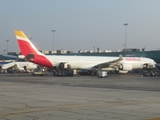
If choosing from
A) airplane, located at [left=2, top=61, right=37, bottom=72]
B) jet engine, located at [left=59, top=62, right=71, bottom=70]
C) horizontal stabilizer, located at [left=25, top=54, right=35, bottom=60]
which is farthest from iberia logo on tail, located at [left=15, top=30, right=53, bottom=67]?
airplane, located at [left=2, top=61, right=37, bottom=72]

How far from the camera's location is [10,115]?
41.7 ft

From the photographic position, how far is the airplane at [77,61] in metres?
58.6

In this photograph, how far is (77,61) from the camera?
6353 cm

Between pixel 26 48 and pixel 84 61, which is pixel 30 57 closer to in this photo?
pixel 26 48

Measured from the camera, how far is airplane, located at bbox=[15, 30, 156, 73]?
192 feet

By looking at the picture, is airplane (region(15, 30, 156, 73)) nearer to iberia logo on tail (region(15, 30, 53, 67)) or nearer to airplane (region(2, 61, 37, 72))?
iberia logo on tail (region(15, 30, 53, 67))

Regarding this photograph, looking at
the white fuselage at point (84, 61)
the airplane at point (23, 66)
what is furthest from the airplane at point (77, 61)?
the airplane at point (23, 66)

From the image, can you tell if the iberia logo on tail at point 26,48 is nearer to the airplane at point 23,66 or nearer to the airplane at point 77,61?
the airplane at point 77,61

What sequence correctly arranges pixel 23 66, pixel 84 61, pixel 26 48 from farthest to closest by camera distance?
pixel 23 66
pixel 84 61
pixel 26 48

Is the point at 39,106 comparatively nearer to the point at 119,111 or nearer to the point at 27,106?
the point at 27,106

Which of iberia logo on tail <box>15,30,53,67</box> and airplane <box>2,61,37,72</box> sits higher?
iberia logo on tail <box>15,30,53,67</box>

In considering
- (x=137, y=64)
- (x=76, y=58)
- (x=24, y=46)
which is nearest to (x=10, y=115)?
(x=24, y=46)

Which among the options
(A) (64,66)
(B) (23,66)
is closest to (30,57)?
(A) (64,66)

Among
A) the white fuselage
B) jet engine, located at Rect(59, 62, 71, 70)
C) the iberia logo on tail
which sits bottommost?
jet engine, located at Rect(59, 62, 71, 70)
